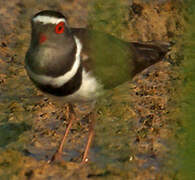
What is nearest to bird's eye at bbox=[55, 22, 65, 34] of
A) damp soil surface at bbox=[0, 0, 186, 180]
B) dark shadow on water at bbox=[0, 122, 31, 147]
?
damp soil surface at bbox=[0, 0, 186, 180]

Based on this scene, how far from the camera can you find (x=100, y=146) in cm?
445

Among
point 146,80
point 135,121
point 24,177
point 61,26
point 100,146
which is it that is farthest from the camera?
point 146,80

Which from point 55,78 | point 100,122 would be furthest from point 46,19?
point 100,122

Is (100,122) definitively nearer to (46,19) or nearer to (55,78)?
(55,78)

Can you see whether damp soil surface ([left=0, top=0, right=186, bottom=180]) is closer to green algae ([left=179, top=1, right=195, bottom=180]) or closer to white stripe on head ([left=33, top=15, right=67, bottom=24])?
white stripe on head ([left=33, top=15, right=67, bottom=24])

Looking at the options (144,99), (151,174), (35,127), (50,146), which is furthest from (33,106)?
(151,174)

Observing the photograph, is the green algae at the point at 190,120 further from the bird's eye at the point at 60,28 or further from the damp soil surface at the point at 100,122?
the bird's eye at the point at 60,28

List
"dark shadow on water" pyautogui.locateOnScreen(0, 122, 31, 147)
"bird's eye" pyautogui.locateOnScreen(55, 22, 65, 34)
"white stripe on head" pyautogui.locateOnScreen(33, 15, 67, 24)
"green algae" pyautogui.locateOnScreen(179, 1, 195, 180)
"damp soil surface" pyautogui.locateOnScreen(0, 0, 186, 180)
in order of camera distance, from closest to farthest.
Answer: "green algae" pyautogui.locateOnScreen(179, 1, 195, 180)
"white stripe on head" pyautogui.locateOnScreen(33, 15, 67, 24)
"bird's eye" pyautogui.locateOnScreen(55, 22, 65, 34)
"damp soil surface" pyautogui.locateOnScreen(0, 0, 186, 180)
"dark shadow on water" pyautogui.locateOnScreen(0, 122, 31, 147)

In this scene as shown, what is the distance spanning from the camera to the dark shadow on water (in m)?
4.43

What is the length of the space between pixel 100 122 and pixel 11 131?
115cm

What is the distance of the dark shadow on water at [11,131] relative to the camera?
443 cm

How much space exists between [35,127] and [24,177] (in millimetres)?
965

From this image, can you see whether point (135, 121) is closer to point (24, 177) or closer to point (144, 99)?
point (144, 99)

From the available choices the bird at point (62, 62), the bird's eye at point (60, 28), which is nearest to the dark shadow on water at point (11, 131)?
the bird at point (62, 62)
